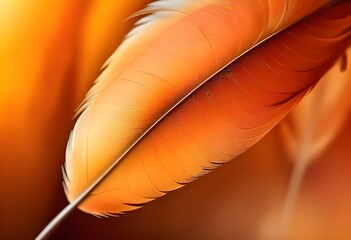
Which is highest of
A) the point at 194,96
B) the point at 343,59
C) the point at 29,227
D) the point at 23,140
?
the point at 343,59

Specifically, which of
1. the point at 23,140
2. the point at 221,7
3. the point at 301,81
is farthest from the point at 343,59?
the point at 23,140

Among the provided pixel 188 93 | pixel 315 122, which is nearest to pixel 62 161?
pixel 188 93

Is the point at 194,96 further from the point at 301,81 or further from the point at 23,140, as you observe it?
the point at 23,140

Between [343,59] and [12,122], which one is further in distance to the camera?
[12,122]

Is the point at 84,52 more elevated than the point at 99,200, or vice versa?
the point at 84,52
